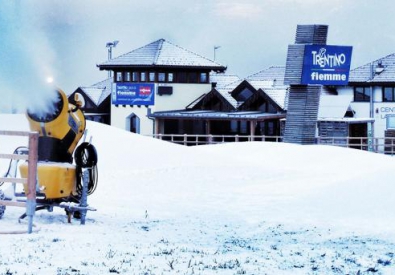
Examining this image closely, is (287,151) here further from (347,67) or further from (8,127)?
(8,127)

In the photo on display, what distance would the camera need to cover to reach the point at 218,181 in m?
21.4

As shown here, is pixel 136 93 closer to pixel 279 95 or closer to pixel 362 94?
pixel 279 95

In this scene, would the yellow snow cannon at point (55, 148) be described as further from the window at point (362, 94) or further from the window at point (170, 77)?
the window at point (362, 94)

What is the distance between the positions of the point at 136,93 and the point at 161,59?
2983 mm

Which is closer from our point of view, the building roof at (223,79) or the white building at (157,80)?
the white building at (157,80)

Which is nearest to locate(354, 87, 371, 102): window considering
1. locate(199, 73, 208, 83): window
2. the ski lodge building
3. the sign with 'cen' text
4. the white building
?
the ski lodge building

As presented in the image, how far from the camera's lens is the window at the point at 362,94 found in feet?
169

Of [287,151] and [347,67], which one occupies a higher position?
[347,67]

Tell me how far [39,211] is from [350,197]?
22.9 ft

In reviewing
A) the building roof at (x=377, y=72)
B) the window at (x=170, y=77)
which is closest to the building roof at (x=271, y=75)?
the building roof at (x=377, y=72)

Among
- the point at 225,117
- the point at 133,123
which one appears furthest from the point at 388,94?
the point at 133,123

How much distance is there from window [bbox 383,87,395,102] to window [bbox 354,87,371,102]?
104 cm

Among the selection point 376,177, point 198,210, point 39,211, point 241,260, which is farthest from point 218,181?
point 241,260

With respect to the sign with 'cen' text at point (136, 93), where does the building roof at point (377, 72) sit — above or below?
above
